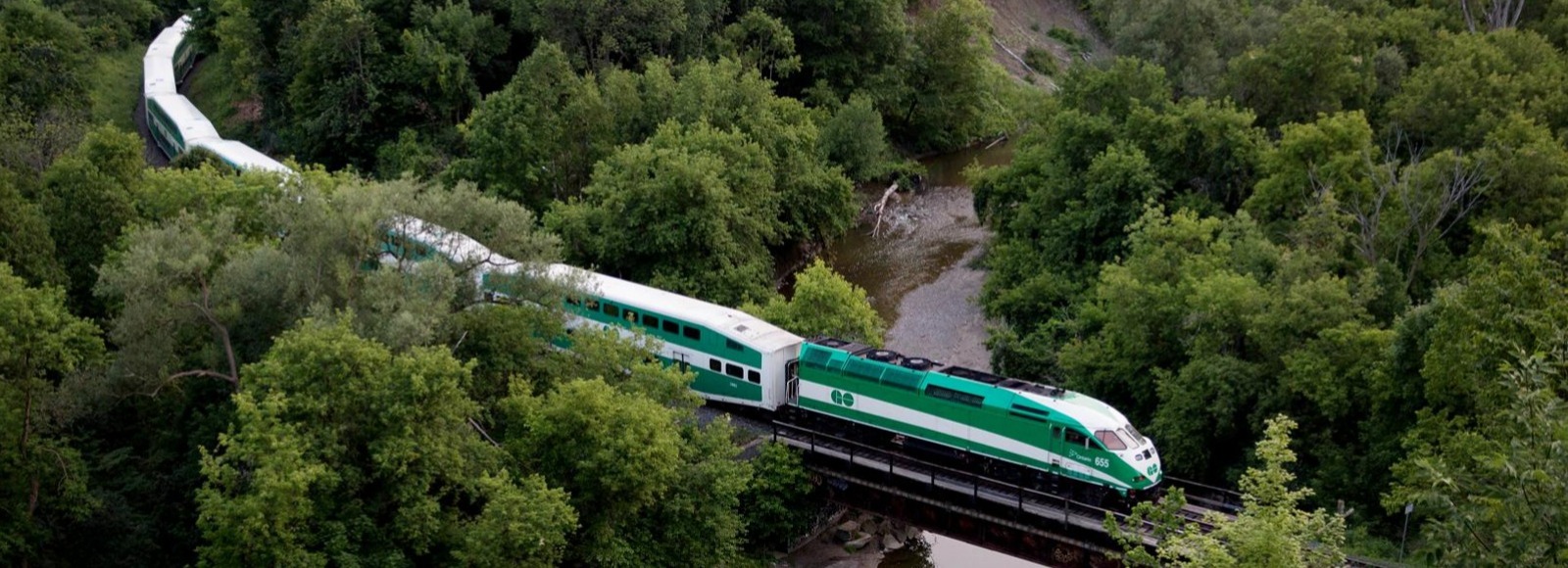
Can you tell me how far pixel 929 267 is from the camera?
6297cm

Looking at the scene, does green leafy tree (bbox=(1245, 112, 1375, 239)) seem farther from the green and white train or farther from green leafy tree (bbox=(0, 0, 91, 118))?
green leafy tree (bbox=(0, 0, 91, 118))

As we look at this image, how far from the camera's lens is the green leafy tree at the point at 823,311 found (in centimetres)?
4275

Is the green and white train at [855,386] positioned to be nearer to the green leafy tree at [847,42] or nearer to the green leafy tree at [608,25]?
the green leafy tree at [608,25]

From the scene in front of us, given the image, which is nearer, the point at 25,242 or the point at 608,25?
the point at 25,242

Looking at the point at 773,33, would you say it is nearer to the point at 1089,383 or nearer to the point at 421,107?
the point at 421,107

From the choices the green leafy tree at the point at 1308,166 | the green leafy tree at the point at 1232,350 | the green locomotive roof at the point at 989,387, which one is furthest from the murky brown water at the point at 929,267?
the green leafy tree at the point at 1308,166

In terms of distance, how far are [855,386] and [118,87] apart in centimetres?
6423

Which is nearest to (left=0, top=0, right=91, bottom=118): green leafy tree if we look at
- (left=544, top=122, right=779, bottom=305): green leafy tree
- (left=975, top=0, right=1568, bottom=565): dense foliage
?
(left=544, top=122, right=779, bottom=305): green leafy tree

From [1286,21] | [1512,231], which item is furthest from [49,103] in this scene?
[1512,231]

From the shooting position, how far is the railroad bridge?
3375 centimetres

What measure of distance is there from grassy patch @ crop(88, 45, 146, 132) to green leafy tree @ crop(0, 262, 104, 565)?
42.6 m

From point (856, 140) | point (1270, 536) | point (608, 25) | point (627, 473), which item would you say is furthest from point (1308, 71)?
point (1270, 536)

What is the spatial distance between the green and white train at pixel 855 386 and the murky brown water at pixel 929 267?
651 cm

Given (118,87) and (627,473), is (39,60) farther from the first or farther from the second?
(627,473)
